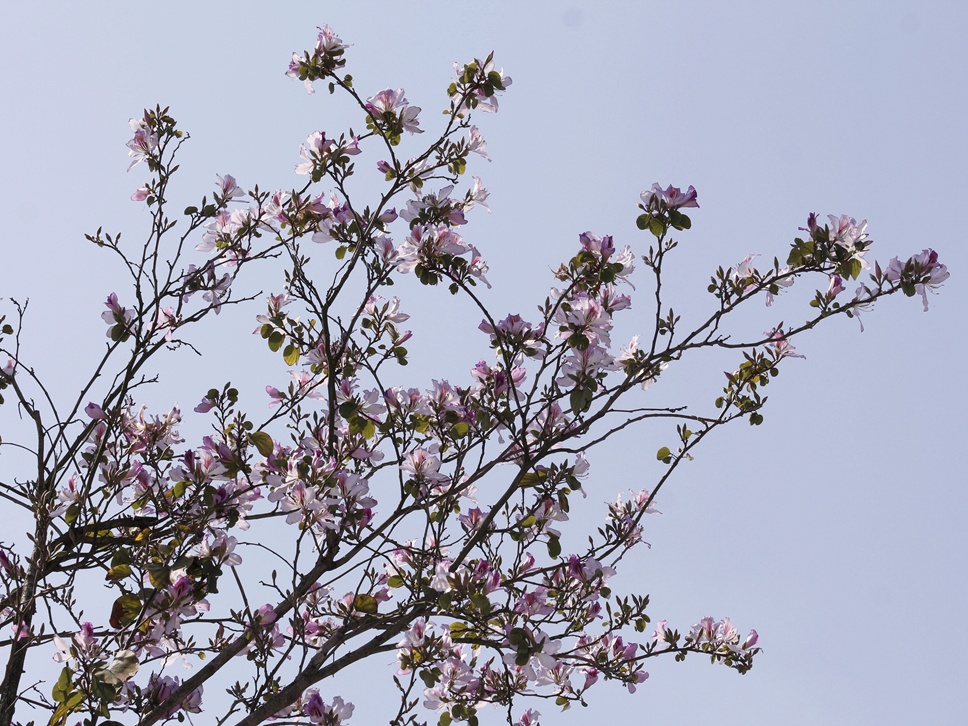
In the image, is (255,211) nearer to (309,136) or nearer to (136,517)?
(309,136)

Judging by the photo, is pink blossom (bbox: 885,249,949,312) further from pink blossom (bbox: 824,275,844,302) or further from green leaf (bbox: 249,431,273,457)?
green leaf (bbox: 249,431,273,457)

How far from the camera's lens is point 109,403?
375cm

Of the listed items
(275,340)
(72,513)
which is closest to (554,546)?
(275,340)

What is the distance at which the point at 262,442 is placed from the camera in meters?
3.26

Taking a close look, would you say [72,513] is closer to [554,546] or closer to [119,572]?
[119,572]

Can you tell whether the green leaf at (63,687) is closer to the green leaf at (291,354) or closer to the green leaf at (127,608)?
Result: the green leaf at (127,608)

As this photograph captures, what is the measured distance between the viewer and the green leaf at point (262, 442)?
3.26 metres

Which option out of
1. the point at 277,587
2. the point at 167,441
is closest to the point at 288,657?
the point at 277,587

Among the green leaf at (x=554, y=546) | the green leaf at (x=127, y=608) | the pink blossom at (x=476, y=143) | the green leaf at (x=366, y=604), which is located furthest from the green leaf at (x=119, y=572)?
the pink blossom at (x=476, y=143)

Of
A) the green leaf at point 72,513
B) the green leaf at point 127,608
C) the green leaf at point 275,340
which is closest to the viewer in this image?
the green leaf at point 127,608

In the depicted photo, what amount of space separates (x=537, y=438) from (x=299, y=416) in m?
0.93

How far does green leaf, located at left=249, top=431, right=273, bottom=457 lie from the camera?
3256 millimetres

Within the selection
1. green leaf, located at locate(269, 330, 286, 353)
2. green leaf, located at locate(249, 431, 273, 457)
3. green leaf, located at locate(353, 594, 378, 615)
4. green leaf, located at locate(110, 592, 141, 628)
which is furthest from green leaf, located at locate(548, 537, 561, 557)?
green leaf, located at locate(110, 592, 141, 628)

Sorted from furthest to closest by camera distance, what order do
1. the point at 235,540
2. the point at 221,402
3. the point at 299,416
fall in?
1. the point at 299,416
2. the point at 221,402
3. the point at 235,540
